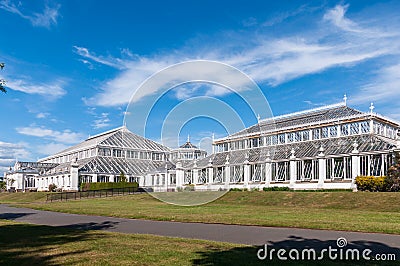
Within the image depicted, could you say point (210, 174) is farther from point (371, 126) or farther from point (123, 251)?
point (123, 251)

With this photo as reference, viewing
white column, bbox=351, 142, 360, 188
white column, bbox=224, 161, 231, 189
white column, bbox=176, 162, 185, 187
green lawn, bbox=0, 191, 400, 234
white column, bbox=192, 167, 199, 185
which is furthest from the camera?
white column, bbox=176, 162, 185, 187

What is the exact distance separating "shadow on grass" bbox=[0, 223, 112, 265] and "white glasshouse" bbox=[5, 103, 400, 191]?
30128 millimetres

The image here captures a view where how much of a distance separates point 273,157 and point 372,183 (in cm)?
1424

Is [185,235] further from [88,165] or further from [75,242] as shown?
[88,165]

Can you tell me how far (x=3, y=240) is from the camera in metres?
11.0

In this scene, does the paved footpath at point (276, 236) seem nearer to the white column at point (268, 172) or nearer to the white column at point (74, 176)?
the white column at point (268, 172)

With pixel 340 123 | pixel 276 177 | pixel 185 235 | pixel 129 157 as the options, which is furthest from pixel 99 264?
pixel 129 157

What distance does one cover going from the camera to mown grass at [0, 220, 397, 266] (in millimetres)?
7777

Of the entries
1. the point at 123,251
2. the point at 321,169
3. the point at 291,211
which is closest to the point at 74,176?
the point at 321,169

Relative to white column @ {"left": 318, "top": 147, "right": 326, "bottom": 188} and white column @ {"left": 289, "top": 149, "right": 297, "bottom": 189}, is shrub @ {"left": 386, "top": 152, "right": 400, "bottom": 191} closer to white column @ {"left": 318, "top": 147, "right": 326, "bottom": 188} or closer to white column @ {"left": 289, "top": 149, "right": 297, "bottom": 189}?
white column @ {"left": 318, "top": 147, "right": 326, "bottom": 188}

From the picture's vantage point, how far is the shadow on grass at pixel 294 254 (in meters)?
7.74

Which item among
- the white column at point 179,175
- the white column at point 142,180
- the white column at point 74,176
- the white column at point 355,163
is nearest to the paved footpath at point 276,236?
the white column at point 355,163

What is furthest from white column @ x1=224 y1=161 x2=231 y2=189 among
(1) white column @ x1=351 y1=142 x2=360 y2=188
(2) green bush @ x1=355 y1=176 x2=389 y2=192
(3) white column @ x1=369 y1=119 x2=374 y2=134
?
(2) green bush @ x1=355 y1=176 x2=389 y2=192

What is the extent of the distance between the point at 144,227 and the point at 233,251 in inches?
265
